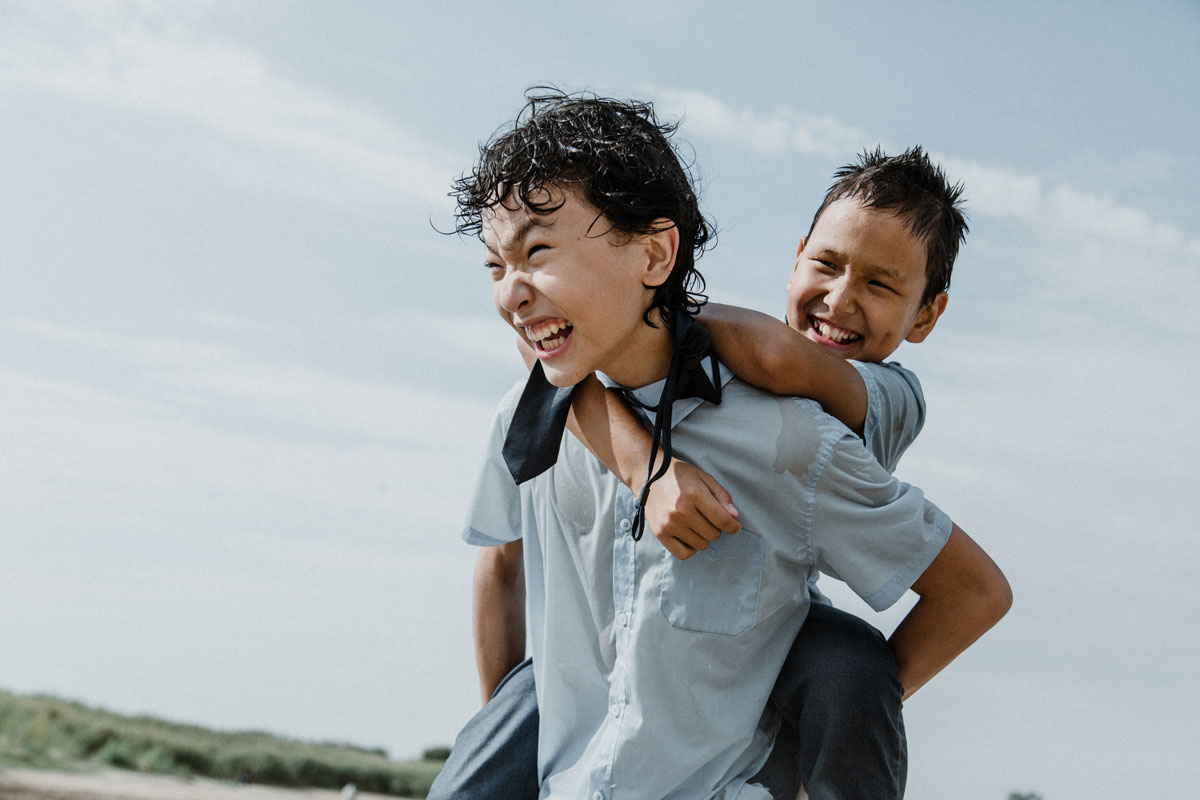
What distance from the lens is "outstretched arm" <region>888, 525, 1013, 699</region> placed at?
1784 millimetres

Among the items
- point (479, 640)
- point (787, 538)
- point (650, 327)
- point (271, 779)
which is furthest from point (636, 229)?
point (271, 779)

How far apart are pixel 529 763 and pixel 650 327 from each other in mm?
807

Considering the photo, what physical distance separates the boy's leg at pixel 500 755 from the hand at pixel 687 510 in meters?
0.53

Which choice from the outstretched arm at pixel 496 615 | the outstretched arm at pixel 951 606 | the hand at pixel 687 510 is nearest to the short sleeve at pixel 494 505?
the outstretched arm at pixel 496 615

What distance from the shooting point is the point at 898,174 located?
2.27 metres

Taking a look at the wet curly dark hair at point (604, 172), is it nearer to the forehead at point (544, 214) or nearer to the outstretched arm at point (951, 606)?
the forehead at point (544, 214)

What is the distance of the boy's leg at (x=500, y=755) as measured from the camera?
1.99 meters

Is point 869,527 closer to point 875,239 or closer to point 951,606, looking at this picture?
point 951,606

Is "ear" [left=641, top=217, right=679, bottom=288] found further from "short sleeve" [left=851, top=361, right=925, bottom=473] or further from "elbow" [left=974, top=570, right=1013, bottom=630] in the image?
"elbow" [left=974, top=570, right=1013, bottom=630]

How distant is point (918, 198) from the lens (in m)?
2.25

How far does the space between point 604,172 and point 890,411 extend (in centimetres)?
65

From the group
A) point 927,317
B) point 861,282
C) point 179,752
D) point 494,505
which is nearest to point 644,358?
A: point 494,505

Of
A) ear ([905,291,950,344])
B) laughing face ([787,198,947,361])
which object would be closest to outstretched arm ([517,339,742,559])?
laughing face ([787,198,947,361])

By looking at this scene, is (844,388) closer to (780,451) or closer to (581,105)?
(780,451)
